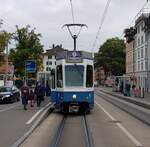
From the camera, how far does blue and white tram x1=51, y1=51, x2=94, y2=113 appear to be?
85.4ft

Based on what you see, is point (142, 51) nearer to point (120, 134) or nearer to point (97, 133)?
point (97, 133)

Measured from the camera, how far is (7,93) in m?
40.5

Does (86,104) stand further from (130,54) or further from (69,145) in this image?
(130,54)

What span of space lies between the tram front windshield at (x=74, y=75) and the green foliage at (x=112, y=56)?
113487 millimetres

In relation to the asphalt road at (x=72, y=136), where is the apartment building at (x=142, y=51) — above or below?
above

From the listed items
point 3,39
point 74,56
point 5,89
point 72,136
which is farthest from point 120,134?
point 3,39

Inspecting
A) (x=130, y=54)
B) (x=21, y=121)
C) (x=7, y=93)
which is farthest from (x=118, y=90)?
(x=21, y=121)

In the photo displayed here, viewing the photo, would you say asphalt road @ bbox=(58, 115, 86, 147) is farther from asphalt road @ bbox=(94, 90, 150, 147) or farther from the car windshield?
the car windshield

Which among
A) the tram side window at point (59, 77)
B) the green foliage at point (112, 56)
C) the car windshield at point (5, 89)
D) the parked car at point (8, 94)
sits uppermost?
the green foliage at point (112, 56)

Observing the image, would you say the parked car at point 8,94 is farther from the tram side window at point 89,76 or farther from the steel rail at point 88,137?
the steel rail at point 88,137

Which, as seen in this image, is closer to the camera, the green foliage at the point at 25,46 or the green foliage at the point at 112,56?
the green foliage at the point at 25,46

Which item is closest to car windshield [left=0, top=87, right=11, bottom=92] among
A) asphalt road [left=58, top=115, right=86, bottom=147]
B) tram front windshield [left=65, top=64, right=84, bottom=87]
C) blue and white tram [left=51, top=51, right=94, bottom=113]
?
blue and white tram [left=51, top=51, right=94, bottom=113]

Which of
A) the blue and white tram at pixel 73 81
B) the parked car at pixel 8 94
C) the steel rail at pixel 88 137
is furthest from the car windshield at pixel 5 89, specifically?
the steel rail at pixel 88 137

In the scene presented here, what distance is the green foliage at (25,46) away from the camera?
216 ft
